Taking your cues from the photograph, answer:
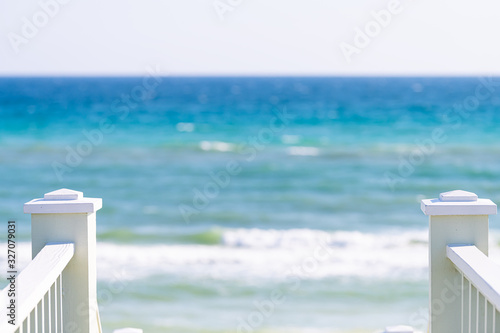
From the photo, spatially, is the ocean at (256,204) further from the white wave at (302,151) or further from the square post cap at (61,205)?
the square post cap at (61,205)

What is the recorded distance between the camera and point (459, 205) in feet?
9.87

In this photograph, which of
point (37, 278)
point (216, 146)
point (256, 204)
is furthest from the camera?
point (216, 146)

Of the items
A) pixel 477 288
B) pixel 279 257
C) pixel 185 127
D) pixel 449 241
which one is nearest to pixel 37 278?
pixel 477 288

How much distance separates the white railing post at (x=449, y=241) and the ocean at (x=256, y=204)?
4.57m

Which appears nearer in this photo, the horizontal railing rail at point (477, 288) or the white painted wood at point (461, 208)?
the horizontal railing rail at point (477, 288)

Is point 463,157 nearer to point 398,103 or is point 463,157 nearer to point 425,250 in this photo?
point 425,250

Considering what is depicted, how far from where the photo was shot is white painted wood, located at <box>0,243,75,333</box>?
88.5 inches

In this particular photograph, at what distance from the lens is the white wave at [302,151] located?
2266 centimetres

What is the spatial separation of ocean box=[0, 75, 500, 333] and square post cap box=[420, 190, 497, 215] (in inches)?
185

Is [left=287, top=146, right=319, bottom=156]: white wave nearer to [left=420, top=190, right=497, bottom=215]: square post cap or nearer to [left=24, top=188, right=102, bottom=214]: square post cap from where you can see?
[left=420, top=190, right=497, bottom=215]: square post cap

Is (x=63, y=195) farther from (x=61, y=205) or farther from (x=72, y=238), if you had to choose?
(x=72, y=238)

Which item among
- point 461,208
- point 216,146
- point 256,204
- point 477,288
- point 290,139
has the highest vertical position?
point 290,139

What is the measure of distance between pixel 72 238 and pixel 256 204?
41.0ft

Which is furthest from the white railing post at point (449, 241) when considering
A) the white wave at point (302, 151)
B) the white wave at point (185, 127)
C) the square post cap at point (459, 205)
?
the white wave at point (185, 127)
